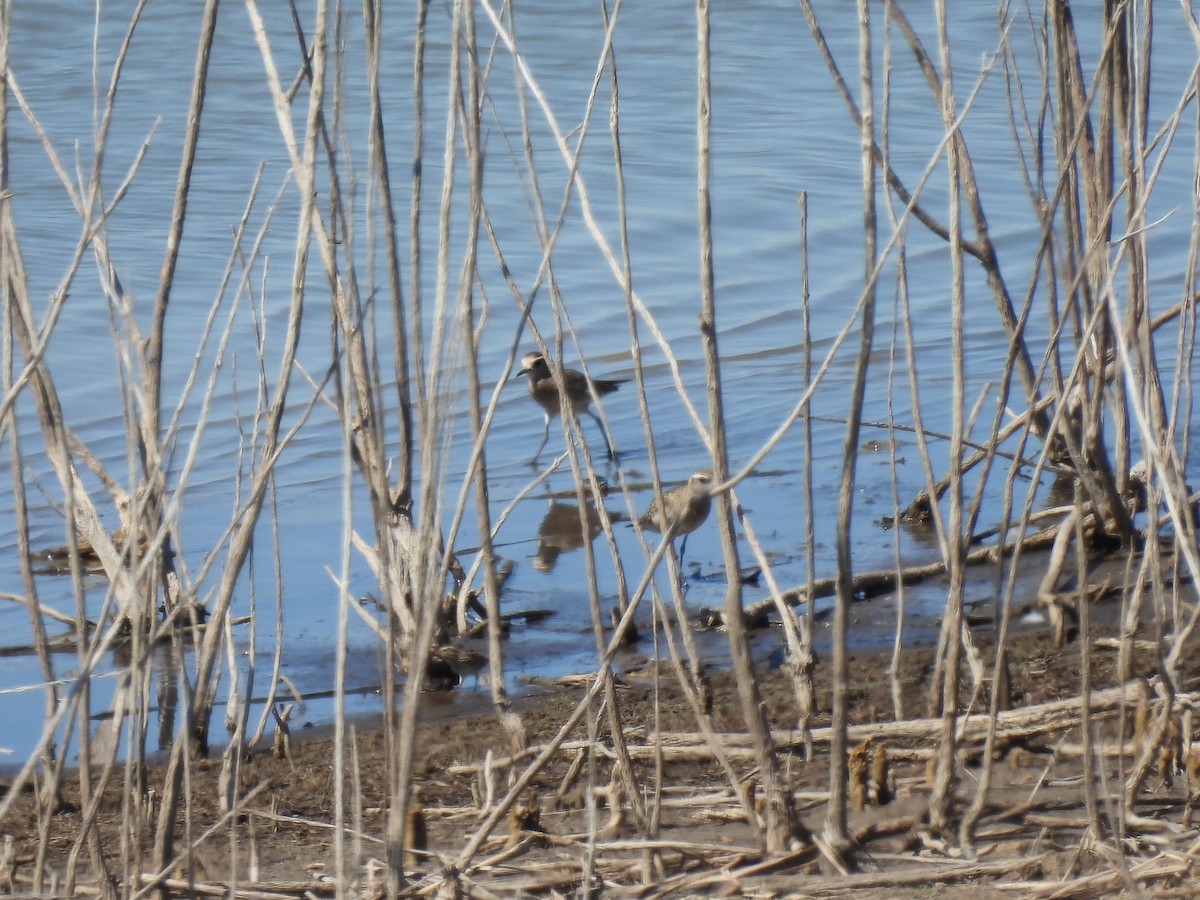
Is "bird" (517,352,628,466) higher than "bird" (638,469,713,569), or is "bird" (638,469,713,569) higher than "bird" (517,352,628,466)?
"bird" (638,469,713,569)

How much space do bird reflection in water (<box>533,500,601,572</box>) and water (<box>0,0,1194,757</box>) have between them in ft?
0.26

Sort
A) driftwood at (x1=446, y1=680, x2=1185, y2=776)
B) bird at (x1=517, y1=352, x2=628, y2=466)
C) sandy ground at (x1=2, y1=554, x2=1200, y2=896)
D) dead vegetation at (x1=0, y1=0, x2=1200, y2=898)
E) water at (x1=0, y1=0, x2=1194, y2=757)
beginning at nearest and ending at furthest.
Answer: dead vegetation at (x1=0, y1=0, x2=1200, y2=898), sandy ground at (x1=2, y1=554, x2=1200, y2=896), driftwood at (x1=446, y1=680, x2=1185, y2=776), water at (x1=0, y1=0, x2=1194, y2=757), bird at (x1=517, y1=352, x2=628, y2=466)

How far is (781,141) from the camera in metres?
15.1

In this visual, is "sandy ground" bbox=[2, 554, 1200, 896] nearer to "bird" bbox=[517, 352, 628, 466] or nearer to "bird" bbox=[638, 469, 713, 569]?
"bird" bbox=[638, 469, 713, 569]

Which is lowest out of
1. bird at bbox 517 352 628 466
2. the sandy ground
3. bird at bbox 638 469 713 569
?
bird at bbox 517 352 628 466

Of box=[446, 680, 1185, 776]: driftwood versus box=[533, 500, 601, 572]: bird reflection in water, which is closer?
box=[446, 680, 1185, 776]: driftwood

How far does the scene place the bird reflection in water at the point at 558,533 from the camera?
6.61 m

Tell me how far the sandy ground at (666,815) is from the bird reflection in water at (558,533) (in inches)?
69.2

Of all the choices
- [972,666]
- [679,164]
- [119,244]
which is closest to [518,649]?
[972,666]

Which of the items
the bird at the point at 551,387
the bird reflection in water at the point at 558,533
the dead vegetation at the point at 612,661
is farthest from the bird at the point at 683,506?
the bird at the point at 551,387

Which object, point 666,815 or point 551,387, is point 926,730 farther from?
point 551,387

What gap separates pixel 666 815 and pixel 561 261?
28.7 feet

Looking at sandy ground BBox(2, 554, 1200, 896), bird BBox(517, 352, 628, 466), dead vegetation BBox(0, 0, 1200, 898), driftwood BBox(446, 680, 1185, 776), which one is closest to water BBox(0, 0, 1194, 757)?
bird BBox(517, 352, 628, 466)

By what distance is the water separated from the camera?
6.31 m
